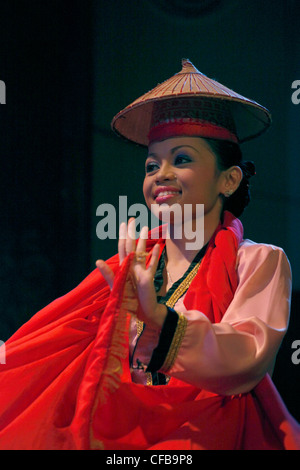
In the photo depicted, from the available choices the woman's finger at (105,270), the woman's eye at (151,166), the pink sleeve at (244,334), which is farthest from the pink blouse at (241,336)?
the woman's eye at (151,166)

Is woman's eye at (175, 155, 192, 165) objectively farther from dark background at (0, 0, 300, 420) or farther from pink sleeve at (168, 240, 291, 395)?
dark background at (0, 0, 300, 420)

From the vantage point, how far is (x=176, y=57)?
2.28 meters

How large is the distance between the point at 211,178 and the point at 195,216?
0.43 ft

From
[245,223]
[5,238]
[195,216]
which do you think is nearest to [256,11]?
[245,223]

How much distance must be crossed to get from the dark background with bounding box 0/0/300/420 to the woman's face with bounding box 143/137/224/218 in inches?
22.0

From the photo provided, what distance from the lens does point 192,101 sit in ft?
5.38

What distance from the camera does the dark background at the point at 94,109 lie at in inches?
82.9

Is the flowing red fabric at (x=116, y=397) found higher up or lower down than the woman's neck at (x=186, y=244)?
lower down

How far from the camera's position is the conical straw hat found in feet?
5.07

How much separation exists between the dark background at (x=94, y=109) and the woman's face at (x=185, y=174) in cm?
56

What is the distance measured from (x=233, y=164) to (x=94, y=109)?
85 centimetres

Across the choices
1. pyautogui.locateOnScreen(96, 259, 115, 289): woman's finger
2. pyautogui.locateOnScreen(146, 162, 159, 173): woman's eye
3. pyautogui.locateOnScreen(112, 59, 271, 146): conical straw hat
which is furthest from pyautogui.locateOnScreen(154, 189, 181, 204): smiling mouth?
pyautogui.locateOnScreen(96, 259, 115, 289): woman's finger

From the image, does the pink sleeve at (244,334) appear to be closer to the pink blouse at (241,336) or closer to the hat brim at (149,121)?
the pink blouse at (241,336)

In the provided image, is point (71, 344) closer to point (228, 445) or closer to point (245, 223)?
point (228, 445)
